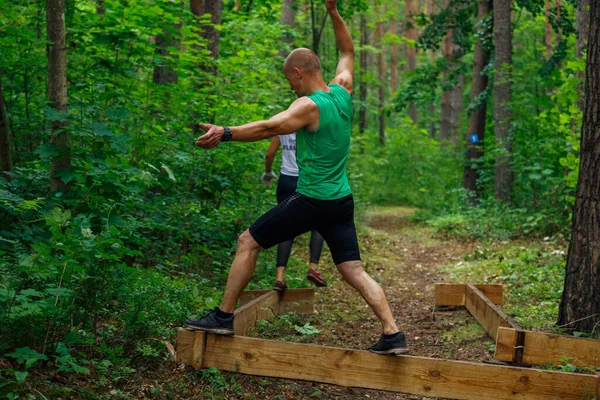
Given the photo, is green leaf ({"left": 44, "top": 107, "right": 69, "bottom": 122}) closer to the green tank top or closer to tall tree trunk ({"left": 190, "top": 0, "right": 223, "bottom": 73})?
the green tank top

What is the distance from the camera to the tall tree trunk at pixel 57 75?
17.6ft

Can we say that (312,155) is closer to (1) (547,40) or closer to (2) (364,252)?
(2) (364,252)

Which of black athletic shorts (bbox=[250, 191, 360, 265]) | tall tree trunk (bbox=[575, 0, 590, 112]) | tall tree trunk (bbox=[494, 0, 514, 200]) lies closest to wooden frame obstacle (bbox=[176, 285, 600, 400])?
black athletic shorts (bbox=[250, 191, 360, 265])

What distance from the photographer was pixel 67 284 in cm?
445

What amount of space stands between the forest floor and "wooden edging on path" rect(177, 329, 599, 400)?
0.62 feet

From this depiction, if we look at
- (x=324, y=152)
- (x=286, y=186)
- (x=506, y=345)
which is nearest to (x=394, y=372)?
(x=506, y=345)

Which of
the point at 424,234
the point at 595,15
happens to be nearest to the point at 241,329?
the point at 595,15

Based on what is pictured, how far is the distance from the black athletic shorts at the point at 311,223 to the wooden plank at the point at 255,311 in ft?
3.63

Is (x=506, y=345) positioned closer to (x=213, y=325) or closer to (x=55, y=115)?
(x=213, y=325)

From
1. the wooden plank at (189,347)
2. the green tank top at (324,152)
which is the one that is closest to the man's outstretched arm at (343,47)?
the green tank top at (324,152)

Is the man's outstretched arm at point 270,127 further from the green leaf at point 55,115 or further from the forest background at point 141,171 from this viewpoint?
the green leaf at point 55,115

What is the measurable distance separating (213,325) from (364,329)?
2.81 metres

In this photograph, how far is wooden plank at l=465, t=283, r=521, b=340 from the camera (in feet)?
19.2

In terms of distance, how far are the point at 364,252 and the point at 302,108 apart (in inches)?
334
